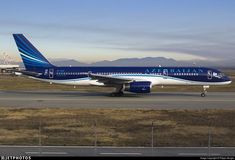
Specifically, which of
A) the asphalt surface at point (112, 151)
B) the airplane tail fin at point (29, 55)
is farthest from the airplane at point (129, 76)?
the asphalt surface at point (112, 151)

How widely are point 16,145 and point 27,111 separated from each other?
525 inches

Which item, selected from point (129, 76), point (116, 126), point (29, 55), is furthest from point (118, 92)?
point (116, 126)

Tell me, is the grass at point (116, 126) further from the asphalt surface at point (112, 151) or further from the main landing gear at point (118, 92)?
the main landing gear at point (118, 92)

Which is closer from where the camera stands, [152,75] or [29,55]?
[152,75]

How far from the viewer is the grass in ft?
60.8

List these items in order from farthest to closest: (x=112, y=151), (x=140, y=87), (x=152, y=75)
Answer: (x=152, y=75), (x=140, y=87), (x=112, y=151)

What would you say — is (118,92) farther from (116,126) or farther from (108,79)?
(116,126)

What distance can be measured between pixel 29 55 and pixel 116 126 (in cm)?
2733

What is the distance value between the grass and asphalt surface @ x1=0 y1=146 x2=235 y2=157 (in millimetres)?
1169

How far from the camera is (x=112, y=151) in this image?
15852mm

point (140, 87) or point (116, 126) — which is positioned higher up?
point (140, 87)

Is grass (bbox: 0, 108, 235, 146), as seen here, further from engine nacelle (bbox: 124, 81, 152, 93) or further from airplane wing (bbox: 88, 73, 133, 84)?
airplane wing (bbox: 88, 73, 133, 84)

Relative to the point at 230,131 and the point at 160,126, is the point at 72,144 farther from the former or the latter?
the point at 230,131

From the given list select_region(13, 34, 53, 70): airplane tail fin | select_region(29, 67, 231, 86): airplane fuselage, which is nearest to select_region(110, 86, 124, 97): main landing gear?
select_region(29, 67, 231, 86): airplane fuselage
